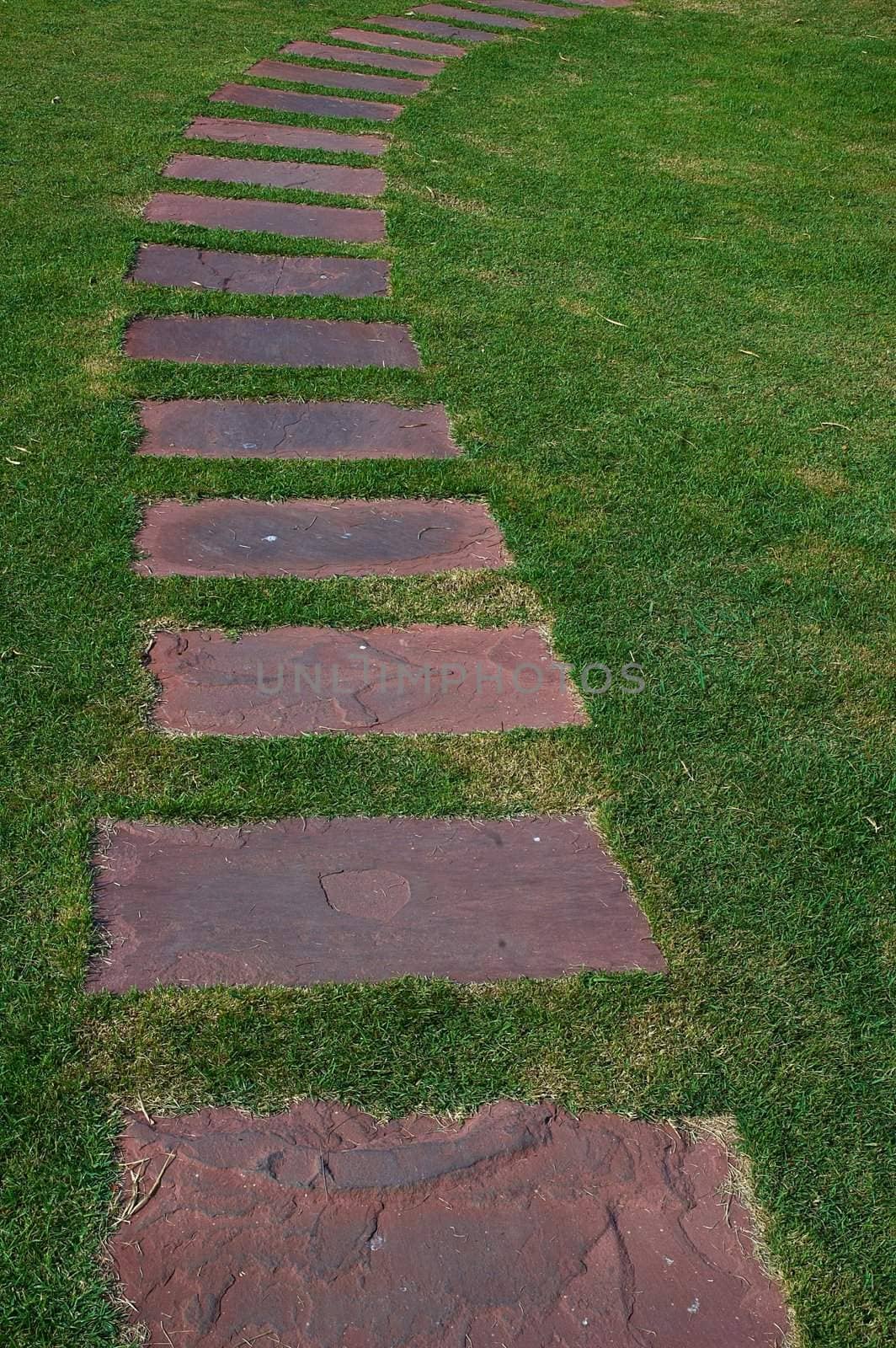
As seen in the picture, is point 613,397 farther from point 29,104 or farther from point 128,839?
point 29,104

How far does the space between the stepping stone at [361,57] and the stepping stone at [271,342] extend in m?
4.05

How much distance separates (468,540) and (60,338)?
1.74 metres

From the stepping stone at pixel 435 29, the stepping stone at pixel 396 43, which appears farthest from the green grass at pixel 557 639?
the stepping stone at pixel 435 29

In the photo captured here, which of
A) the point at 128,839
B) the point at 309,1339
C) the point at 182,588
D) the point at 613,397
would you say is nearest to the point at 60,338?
the point at 182,588

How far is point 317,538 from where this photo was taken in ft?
10.8

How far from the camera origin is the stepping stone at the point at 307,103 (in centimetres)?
658

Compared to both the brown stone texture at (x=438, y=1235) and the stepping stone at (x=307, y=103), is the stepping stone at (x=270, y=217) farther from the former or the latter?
the brown stone texture at (x=438, y=1235)

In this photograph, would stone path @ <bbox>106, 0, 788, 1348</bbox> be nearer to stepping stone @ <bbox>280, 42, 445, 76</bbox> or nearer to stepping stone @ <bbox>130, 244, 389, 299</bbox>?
stepping stone @ <bbox>130, 244, 389, 299</bbox>

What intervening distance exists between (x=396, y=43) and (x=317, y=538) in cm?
629

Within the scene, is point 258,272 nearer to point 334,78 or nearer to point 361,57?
point 334,78

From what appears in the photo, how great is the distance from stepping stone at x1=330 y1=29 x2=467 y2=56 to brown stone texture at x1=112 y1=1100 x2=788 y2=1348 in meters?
7.84

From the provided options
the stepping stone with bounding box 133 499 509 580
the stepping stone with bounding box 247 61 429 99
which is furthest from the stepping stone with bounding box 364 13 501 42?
the stepping stone with bounding box 133 499 509 580

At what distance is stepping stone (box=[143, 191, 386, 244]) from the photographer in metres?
5.09

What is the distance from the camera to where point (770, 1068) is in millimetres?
2041
